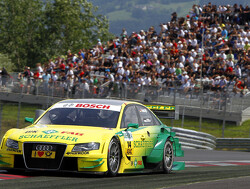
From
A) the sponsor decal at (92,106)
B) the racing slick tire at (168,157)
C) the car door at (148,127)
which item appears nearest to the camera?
the sponsor decal at (92,106)

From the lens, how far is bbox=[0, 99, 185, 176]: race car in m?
8.19

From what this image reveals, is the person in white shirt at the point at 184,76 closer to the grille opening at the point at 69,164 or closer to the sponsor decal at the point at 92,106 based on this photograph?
the sponsor decal at the point at 92,106

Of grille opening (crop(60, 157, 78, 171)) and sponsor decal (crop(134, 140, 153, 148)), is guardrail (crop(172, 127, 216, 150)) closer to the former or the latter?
sponsor decal (crop(134, 140, 153, 148))

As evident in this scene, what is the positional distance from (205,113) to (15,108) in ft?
24.6

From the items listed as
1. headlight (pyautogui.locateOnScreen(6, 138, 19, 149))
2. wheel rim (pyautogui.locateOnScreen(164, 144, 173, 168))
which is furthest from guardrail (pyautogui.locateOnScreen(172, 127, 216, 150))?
headlight (pyautogui.locateOnScreen(6, 138, 19, 149))

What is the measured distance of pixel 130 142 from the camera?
→ 30.3 feet

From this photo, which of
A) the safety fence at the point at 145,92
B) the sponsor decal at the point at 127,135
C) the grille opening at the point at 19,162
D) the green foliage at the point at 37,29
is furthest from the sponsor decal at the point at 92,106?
the green foliage at the point at 37,29

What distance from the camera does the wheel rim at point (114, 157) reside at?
8.55 m

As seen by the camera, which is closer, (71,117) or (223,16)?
(71,117)

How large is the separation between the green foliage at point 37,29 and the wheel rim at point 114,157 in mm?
53625

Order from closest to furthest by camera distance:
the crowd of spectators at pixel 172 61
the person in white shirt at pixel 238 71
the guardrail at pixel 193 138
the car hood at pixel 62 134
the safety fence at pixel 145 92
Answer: the car hood at pixel 62 134 → the guardrail at pixel 193 138 → the safety fence at pixel 145 92 → the crowd of spectators at pixel 172 61 → the person in white shirt at pixel 238 71

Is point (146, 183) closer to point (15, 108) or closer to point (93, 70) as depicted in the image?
point (15, 108)

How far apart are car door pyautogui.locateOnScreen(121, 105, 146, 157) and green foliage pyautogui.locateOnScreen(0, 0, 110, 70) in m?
52.6

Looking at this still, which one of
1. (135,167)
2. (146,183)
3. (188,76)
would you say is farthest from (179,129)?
(146,183)
